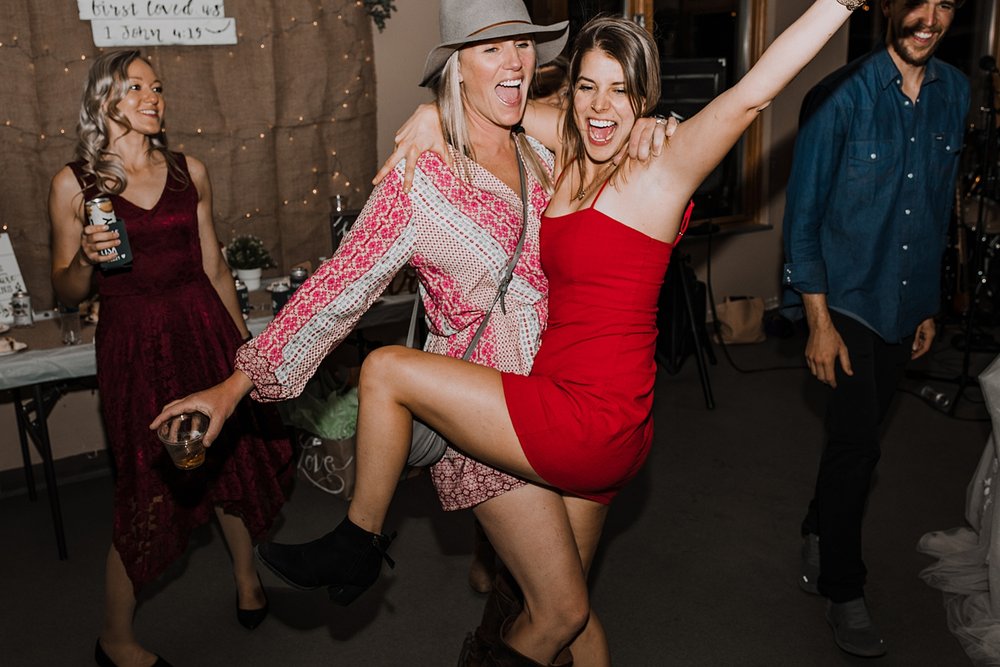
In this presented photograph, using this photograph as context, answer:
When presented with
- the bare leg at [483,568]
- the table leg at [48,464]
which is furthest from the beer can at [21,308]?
the bare leg at [483,568]

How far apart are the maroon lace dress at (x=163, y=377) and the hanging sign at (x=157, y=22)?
4.56 feet

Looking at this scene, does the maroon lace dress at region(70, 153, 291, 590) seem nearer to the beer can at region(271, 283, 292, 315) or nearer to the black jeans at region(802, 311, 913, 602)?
the beer can at region(271, 283, 292, 315)

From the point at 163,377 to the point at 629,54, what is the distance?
66.3 inches

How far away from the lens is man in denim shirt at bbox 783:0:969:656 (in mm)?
2506

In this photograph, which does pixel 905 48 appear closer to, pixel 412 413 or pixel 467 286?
pixel 467 286

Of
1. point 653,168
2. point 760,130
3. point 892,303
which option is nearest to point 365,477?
point 653,168

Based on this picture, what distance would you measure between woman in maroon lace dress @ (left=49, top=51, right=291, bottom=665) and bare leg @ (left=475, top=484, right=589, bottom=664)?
123cm

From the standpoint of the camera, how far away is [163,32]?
393 cm

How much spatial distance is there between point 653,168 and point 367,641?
73.2 inches

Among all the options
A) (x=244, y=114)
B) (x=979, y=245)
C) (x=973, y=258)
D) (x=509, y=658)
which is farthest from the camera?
(x=973, y=258)

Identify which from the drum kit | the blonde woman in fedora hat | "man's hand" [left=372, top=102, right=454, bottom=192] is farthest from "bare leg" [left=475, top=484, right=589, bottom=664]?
the drum kit

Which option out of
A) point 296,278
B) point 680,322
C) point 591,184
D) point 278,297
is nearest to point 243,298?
point 278,297

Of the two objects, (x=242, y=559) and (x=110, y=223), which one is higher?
(x=110, y=223)

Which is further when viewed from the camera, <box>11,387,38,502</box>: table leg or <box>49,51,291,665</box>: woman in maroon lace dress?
<box>11,387,38,502</box>: table leg
